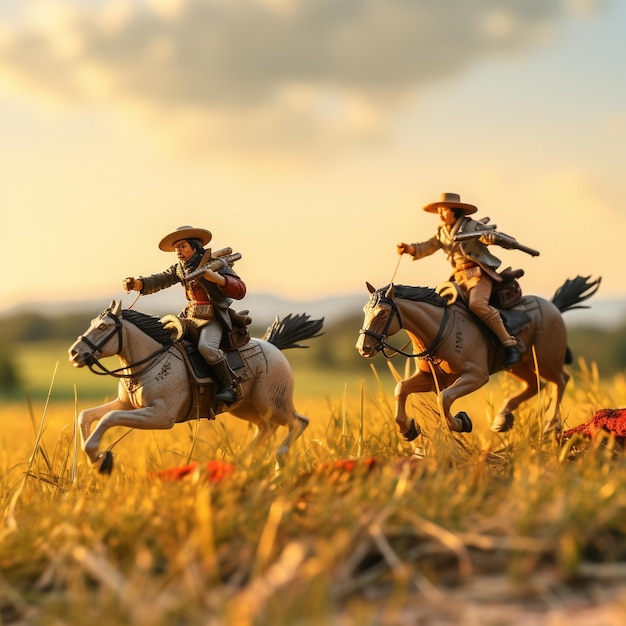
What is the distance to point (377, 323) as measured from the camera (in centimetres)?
658

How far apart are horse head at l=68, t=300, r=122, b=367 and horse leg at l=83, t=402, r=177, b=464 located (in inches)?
18.8

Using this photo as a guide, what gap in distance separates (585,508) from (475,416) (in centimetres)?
A: 549

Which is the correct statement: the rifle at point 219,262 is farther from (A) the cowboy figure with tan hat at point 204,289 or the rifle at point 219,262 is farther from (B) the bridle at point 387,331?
(B) the bridle at point 387,331

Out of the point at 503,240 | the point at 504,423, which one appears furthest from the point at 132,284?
the point at 504,423

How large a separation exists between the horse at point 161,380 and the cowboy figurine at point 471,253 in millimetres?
1705

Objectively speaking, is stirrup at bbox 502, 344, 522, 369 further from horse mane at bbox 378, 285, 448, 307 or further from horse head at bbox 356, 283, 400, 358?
horse head at bbox 356, 283, 400, 358

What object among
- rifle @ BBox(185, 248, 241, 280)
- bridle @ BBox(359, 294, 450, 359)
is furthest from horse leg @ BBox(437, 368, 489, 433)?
rifle @ BBox(185, 248, 241, 280)

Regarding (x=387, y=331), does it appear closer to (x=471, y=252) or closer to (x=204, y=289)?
(x=471, y=252)

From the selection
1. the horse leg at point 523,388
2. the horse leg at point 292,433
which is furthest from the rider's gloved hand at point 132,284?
the horse leg at point 523,388

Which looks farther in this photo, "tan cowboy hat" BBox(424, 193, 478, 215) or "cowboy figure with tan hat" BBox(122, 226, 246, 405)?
"tan cowboy hat" BBox(424, 193, 478, 215)

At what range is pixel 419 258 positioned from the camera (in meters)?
7.27

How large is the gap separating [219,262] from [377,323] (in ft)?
4.70

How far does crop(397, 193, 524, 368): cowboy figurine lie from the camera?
6.95 metres

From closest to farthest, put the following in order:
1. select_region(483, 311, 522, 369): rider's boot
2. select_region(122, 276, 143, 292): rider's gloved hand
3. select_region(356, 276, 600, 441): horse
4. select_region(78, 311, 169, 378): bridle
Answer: select_region(78, 311, 169, 378): bridle, select_region(356, 276, 600, 441): horse, select_region(122, 276, 143, 292): rider's gloved hand, select_region(483, 311, 522, 369): rider's boot
